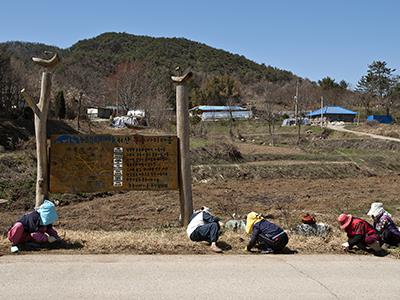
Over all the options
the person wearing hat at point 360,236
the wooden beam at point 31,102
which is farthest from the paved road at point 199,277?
the wooden beam at point 31,102

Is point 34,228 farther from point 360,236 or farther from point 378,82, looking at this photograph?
point 378,82

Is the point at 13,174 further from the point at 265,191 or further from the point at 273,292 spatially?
the point at 273,292

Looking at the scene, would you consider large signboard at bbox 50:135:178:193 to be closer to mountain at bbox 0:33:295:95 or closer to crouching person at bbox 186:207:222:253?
crouching person at bbox 186:207:222:253

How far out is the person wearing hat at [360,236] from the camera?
716 centimetres

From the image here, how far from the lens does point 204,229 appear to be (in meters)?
7.35

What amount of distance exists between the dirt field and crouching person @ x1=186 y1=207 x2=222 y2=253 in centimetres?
15

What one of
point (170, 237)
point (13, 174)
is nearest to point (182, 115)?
point (170, 237)

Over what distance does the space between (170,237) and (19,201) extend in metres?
7.89

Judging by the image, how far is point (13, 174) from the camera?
15.9 meters

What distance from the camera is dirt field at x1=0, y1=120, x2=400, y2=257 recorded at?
7.50 m

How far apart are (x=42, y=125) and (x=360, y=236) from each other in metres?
5.26

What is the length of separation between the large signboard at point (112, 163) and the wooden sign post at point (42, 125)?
211 millimetres

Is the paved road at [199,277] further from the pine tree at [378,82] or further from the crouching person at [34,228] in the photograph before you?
the pine tree at [378,82]

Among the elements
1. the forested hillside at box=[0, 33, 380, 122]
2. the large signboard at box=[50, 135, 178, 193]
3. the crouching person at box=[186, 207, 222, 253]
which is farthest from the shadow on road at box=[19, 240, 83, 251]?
the forested hillside at box=[0, 33, 380, 122]
